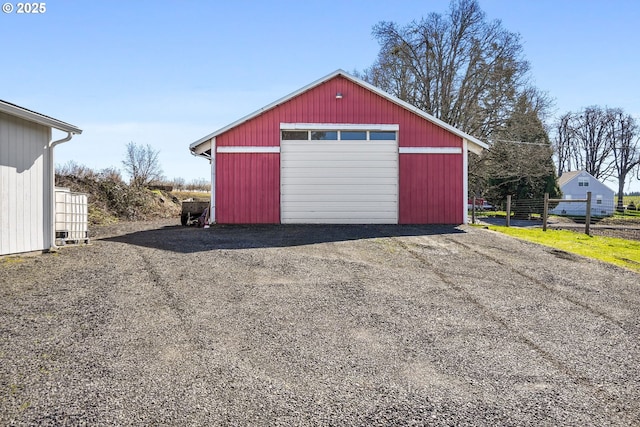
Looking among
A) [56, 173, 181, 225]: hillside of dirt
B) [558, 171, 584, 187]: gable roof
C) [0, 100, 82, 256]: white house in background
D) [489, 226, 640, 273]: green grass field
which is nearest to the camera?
[0, 100, 82, 256]: white house in background

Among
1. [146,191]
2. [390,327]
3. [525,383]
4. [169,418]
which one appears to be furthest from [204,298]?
[146,191]

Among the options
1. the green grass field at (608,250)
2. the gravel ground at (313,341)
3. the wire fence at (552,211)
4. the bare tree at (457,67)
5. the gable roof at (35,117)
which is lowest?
the gravel ground at (313,341)

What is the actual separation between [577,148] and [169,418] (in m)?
58.7

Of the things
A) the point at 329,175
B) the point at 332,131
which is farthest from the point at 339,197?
the point at 332,131

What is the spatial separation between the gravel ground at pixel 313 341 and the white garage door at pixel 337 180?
5638 millimetres

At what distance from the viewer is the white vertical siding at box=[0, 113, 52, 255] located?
7.11 m

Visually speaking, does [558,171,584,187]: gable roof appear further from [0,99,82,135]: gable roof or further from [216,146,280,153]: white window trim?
[0,99,82,135]: gable roof

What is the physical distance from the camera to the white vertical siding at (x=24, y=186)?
23.3ft

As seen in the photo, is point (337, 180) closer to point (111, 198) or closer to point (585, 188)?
point (111, 198)

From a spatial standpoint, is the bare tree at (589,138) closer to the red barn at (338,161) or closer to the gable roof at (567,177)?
the gable roof at (567,177)

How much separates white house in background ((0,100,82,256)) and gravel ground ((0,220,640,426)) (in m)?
0.54

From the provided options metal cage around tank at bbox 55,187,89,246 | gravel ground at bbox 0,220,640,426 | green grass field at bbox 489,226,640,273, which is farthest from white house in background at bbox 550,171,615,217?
metal cage around tank at bbox 55,187,89,246

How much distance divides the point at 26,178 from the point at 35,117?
1.05 m

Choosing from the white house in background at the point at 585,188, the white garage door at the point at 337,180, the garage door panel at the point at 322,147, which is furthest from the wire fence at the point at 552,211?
the garage door panel at the point at 322,147
